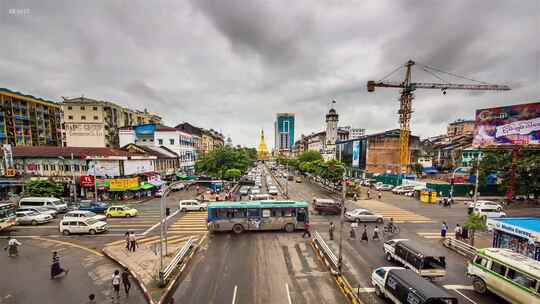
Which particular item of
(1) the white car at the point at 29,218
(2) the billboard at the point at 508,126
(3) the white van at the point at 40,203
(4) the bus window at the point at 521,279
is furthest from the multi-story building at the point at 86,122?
(2) the billboard at the point at 508,126

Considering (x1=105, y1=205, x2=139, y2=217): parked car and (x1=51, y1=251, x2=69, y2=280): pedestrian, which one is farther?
(x1=105, y1=205, x2=139, y2=217): parked car

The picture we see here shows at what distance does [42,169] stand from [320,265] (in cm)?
4765

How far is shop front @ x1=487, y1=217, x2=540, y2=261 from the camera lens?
548 inches

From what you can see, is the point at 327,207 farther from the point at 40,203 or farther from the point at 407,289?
the point at 40,203

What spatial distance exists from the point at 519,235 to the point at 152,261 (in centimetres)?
2504

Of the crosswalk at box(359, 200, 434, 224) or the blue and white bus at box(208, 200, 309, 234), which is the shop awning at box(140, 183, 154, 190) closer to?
the blue and white bus at box(208, 200, 309, 234)

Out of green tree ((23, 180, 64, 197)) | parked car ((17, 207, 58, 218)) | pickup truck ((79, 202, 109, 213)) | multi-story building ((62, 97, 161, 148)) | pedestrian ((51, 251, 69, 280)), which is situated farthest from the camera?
multi-story building ((62, 97, 161, 148))

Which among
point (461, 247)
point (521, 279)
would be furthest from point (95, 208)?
point (461, 247)

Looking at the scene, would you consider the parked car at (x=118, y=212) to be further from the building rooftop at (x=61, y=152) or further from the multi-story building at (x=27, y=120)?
the multi-story building at (x=27, y=120)

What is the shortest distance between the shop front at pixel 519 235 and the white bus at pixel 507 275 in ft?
13.8

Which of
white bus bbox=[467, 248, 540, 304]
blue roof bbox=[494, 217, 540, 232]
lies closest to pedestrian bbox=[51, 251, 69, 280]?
white bus bbox=[467, 248, 540, 304]

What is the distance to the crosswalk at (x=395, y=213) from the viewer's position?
2647 cm

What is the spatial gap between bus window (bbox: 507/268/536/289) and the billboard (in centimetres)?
2828

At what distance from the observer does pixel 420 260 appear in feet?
41.4
